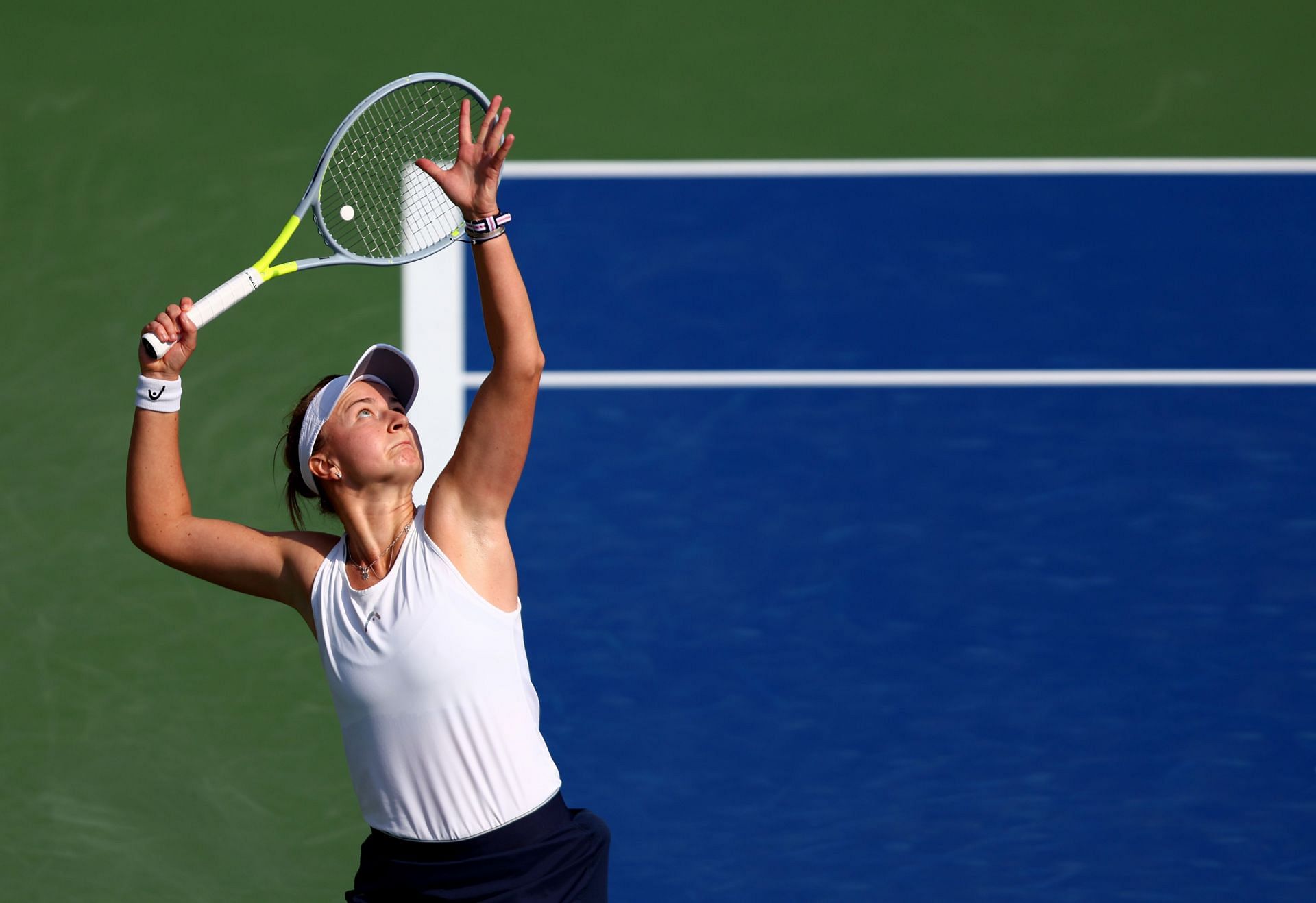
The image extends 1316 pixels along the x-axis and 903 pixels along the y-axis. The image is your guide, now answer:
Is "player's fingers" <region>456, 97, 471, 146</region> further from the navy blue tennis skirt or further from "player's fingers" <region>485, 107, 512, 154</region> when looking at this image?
the navy blue tennis skirt

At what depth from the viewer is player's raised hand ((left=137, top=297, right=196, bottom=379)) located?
2584 millimetres

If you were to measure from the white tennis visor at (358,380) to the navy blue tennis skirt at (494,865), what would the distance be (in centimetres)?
71

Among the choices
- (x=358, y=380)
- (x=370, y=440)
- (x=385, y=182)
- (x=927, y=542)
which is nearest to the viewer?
(x=370, y=440)

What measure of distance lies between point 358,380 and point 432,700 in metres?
0.64

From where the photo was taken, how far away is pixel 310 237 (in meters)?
4.31

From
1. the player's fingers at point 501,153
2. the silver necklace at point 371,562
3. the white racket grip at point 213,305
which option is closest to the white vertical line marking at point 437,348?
the white racket grip at point 213,305

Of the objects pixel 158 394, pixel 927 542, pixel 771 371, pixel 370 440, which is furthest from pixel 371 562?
pixel 927 542

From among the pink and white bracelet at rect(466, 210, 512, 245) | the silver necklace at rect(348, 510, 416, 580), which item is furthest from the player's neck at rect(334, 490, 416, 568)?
the pink and white bracelet at rect(466, 210, 512, 245)

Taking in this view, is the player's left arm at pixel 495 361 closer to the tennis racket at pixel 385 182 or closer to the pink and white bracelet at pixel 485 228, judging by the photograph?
the pink and white bracelet at pixel 485 228

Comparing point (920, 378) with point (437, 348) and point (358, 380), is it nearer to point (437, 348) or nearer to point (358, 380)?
point (437, 348)

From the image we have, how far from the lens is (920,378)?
13.8 feet

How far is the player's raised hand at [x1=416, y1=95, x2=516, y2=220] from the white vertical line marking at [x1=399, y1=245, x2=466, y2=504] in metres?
1.76

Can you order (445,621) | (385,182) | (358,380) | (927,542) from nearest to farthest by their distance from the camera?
(445,621) < (358,380) < (385,182) < (927,542)

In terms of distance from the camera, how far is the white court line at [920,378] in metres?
4.20
